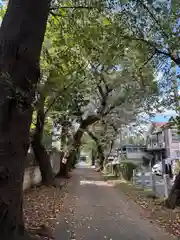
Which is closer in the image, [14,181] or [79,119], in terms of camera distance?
[14,181]

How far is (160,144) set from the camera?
128 feet

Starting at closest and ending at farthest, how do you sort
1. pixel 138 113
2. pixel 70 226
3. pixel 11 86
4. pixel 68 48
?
pixel 11 86 < pixel 70 226 < pixel 68 48 < pixel 138 113

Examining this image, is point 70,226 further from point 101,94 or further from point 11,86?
point 101,94

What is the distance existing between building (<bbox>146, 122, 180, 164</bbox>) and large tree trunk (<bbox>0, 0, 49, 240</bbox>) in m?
30.1

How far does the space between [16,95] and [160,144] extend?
1478 inches

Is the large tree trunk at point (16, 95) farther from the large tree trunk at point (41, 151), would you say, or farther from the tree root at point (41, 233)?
the large tree trunk at point (41, 151)

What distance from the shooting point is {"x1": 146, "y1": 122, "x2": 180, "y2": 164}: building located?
3553cm

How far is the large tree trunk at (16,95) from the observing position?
363cm

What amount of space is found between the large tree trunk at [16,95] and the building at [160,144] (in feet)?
98.8

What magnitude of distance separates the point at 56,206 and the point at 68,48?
17.7 feet

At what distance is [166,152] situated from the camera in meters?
37.4

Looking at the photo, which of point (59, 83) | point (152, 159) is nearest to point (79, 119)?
point (59, 83)

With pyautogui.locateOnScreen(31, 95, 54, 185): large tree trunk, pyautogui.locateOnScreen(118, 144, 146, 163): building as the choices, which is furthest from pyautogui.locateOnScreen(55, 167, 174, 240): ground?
pyautogui.locateOnScreen(118, 144, 146, 163): building

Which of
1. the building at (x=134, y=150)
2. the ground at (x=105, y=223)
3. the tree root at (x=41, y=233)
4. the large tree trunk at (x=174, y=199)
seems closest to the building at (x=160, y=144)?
the building at (x=134, y=150)
